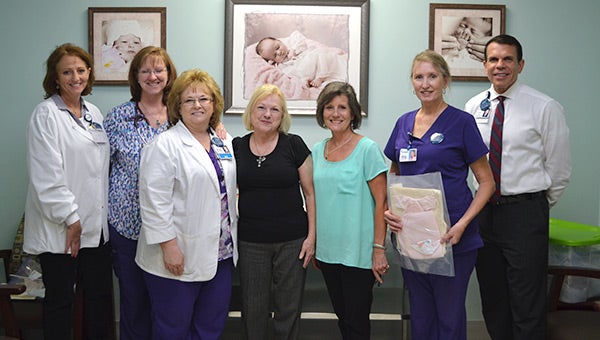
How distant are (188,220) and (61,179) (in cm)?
66

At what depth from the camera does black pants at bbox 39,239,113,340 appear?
234cm

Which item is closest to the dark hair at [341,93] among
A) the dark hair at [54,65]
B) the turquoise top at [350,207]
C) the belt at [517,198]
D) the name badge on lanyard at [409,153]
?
the turquoise top at [350,207]

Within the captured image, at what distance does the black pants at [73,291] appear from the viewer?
7.67 feet

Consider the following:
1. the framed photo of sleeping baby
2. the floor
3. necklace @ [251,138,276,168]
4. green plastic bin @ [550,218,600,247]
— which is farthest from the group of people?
the framed photo of sleeping baby

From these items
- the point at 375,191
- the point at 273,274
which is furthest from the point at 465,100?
the point at 273,274

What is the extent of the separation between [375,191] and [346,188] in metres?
0.13

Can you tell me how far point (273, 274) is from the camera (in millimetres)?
2291

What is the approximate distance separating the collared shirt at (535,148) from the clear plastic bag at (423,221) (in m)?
0.57

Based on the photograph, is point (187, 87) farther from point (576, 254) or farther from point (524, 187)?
point (576, 254)

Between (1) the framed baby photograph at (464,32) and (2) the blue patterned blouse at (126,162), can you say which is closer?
(2) the blue patterned blouse at (126,162)

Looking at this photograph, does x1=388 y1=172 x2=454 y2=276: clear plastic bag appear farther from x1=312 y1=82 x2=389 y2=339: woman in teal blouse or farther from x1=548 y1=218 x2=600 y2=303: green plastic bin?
x1=548 y1=218 x2=600 y2=303: green plastic bin

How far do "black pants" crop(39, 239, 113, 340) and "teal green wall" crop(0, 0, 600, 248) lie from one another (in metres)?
1.10

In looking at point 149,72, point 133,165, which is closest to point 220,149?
point 133,165

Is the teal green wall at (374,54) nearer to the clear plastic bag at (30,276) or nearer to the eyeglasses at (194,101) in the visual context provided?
the clear plastic bag at (30,276)
